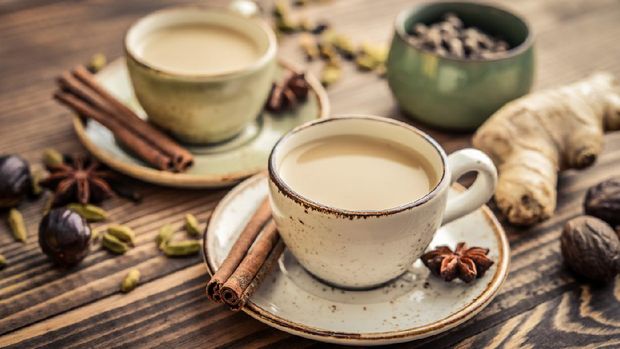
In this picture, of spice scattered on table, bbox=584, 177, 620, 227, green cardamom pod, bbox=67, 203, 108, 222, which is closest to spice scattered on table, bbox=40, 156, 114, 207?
green cardamom pod, bbox=67, 203, 108, 222

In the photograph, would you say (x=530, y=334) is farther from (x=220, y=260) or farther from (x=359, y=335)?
(x=220, y=260)

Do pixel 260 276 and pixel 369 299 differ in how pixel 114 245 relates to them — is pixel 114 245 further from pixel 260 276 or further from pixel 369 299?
pixel 369 299

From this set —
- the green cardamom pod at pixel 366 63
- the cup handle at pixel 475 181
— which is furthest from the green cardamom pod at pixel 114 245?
the green cardamom pod at pixel 366 63

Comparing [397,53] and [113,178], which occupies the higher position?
[397,53]

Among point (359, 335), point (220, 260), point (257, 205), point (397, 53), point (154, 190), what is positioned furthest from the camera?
point (397, 53)

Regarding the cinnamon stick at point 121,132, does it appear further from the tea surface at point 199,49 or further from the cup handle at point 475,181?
the cup handle at point 475,181

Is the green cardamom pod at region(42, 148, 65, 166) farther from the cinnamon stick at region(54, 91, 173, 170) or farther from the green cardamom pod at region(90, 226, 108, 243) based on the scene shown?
the green cardamom pod at region(90, 226, 108, 243)

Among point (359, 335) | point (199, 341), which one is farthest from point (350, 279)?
point (199, 341)
